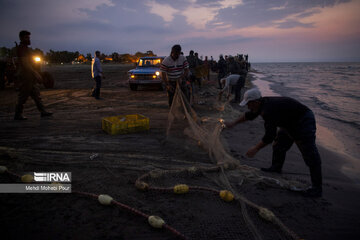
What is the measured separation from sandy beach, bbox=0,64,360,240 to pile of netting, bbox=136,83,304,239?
14mm

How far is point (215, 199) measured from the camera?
2.65 metres

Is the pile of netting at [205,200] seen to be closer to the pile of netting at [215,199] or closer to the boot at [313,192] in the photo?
the pile of netting at [215,199]

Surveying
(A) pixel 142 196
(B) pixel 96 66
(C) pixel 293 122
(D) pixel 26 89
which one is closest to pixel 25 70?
(D) pixel 26 89

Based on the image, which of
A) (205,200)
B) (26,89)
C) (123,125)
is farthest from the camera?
(26,89)

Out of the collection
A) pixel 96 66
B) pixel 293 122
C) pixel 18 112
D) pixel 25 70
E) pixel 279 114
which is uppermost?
pixel 96 66

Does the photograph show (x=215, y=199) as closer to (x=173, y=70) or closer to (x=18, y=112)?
(x=173, y=70)

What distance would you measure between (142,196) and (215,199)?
0.91 metres

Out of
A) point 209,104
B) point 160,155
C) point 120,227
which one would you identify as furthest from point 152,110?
point 120,227

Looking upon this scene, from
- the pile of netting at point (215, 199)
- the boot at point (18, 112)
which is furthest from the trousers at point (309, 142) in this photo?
the boot at point (18, 112)

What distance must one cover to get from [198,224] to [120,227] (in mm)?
794

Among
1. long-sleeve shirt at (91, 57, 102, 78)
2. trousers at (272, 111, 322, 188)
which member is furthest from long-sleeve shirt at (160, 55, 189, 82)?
long-sleeve shirt at (91, 57, 102, 78)

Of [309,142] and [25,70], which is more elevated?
[25,70]

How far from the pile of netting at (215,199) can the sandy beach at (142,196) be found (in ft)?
0.04

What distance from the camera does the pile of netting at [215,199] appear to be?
2.14m
